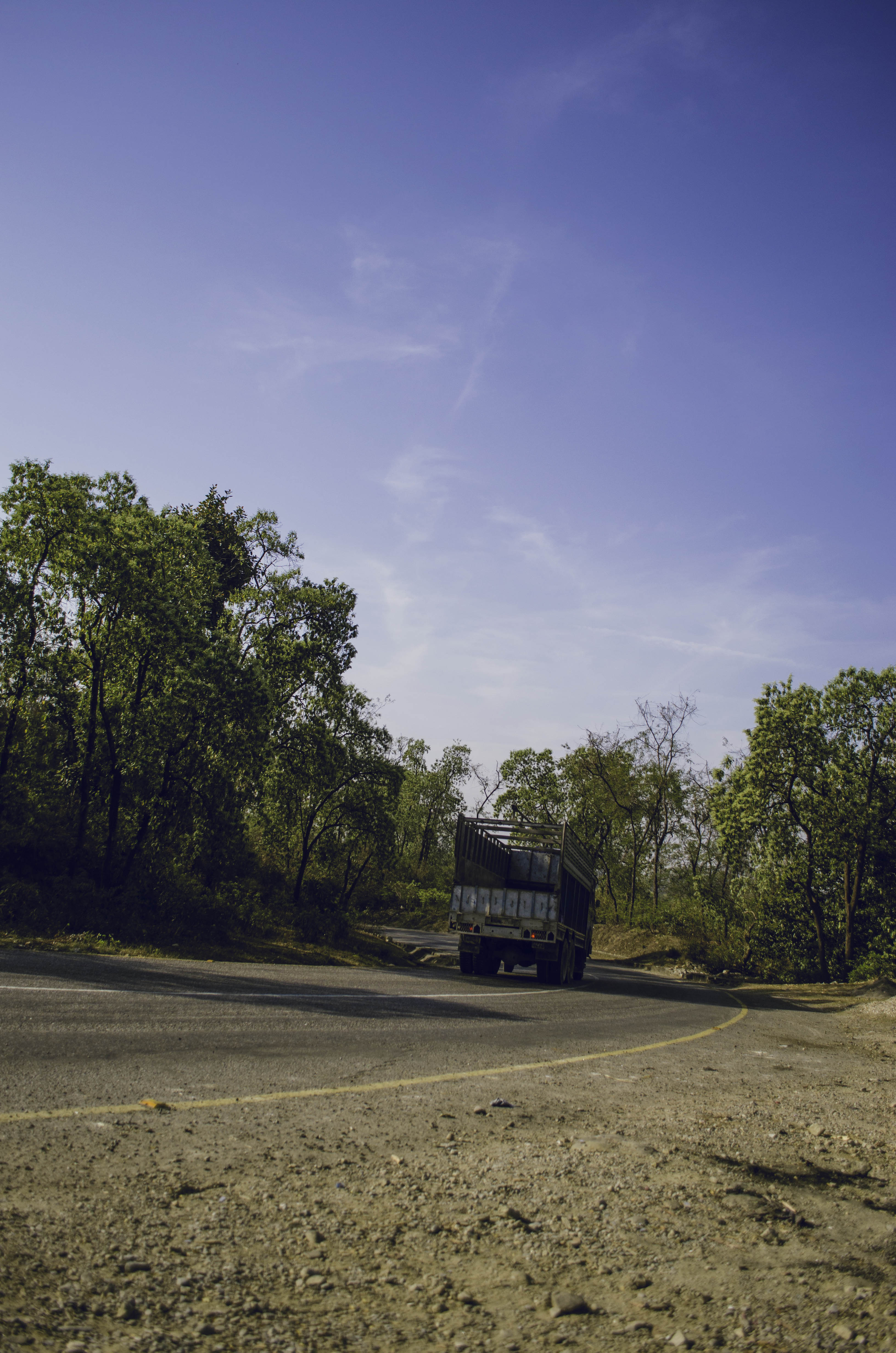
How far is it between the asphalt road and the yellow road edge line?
0.08 metres

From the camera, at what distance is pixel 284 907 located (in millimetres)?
27219

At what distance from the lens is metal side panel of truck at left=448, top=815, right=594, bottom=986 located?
62.1 feet

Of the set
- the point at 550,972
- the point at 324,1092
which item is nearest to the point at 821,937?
the point at 550,972

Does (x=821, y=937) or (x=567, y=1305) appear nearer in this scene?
(x=567, y=1305)

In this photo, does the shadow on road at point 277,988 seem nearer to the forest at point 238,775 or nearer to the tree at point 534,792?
the forest at point 238,775

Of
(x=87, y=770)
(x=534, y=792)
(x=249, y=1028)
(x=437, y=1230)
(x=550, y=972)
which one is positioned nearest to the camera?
(x=437, y=1230)

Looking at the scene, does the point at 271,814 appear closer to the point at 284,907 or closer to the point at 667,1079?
the point at 284,907

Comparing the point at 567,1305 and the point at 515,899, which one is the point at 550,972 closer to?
the point at 515,899

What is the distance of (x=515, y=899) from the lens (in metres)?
19.0

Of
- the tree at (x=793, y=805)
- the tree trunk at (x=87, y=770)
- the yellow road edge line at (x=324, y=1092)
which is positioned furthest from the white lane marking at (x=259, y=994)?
the tree at (x=793, y=805)

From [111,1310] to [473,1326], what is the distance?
1204 mm

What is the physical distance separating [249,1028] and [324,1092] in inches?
98.2

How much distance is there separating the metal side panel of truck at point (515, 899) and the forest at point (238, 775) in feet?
19.1

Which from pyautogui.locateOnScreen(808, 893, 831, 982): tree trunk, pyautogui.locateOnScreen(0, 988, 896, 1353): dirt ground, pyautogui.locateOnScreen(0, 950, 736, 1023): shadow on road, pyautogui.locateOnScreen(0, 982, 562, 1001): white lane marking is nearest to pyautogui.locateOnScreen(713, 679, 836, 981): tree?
pyautogui.locateOnScreen(808, 893, 831, 982): tree trunk
